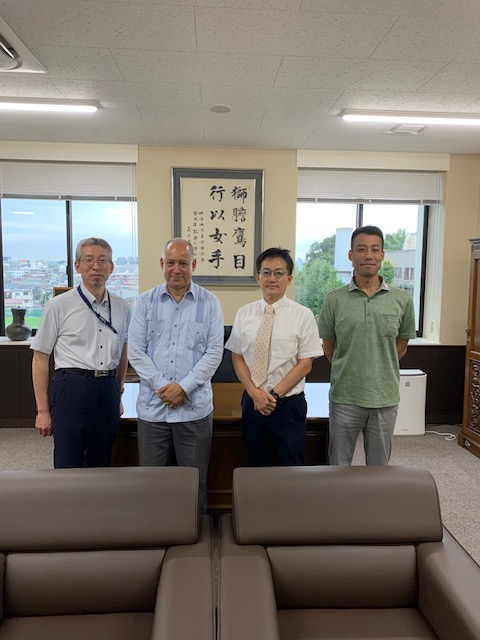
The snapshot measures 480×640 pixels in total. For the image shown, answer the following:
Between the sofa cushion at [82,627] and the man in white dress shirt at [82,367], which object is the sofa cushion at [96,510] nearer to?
the sofa cushion at [82,627]

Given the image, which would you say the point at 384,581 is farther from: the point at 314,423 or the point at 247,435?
the point at 314,423

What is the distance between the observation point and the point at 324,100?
9.46 ft

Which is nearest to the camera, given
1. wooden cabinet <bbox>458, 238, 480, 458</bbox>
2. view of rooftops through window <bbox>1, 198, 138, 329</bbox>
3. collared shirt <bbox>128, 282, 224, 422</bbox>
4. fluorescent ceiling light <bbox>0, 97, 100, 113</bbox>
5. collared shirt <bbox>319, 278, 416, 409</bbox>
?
collared shirt <bbox>128, 282, 224, 422</bbox>

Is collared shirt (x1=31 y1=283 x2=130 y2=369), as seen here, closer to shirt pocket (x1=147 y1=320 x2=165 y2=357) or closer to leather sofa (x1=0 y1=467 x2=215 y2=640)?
shirt pocket (x1=147 y1=320 x2=165 y2=357)

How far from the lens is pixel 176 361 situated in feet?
6.38

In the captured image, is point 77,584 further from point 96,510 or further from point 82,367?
point 82,367

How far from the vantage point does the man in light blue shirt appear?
192cm

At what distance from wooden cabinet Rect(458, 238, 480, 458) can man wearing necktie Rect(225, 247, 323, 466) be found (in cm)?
231

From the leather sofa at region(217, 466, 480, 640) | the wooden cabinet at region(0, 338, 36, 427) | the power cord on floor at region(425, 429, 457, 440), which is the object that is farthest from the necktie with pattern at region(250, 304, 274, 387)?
the wooden cabinet at region(0, 338, 36, 427)

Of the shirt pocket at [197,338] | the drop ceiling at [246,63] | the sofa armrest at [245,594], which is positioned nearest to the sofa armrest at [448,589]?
the sofa armrest at [245,594]

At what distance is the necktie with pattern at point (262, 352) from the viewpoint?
6.53 ft

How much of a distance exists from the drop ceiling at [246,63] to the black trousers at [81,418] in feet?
5.36

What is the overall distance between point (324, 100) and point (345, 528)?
8.39 ft

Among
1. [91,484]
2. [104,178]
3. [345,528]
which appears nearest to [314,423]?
[345,528]
